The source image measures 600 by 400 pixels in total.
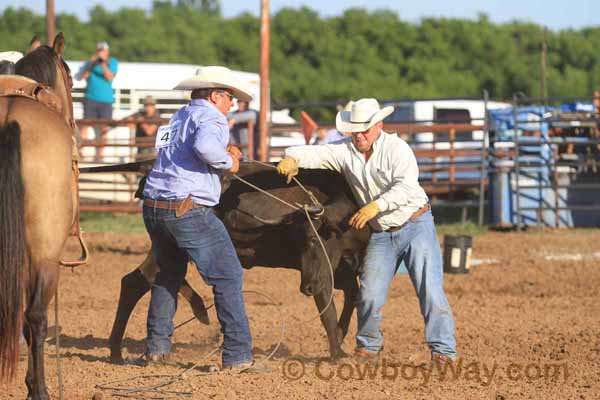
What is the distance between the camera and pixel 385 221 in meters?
7.10

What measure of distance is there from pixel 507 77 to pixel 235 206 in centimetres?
3248

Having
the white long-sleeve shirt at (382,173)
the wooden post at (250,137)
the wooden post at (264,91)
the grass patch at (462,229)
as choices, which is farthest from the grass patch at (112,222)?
the white long-sleeve shirt at (382,173)

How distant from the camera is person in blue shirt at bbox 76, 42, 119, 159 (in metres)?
18.0

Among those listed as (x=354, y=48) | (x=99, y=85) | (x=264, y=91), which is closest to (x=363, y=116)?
(x=264, y=91)

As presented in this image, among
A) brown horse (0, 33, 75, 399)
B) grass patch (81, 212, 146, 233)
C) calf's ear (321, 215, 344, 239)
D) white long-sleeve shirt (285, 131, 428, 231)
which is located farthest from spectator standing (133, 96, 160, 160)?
brown horse (0, 33, 75, 399)

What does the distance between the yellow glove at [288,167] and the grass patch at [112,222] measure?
9.37 meters

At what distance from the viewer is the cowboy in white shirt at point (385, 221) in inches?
274

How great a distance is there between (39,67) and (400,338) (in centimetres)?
371

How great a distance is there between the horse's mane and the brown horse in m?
0.58

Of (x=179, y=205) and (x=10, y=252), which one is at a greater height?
(x=179, y=205)

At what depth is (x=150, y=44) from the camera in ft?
123

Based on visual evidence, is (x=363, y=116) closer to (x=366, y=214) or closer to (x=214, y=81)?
(x=366, y=214)

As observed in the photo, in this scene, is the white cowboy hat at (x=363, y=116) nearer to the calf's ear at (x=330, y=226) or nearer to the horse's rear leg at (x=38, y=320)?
the calf's ear at (x=330, y=226)

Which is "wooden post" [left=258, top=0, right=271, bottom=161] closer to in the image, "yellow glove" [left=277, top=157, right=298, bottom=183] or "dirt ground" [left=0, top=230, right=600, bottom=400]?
"dirt ground" [left=0, top=230, right=600, bottom=400]
